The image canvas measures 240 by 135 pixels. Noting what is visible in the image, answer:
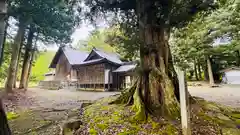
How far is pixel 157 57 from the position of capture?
506 cm

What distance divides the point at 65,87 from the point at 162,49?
19.2 meters

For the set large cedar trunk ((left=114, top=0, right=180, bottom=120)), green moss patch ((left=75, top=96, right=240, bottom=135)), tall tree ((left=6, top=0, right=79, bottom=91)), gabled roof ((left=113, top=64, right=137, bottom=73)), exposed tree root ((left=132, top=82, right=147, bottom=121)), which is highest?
tall tree ((left=6, top=0, right=79, bottom=91))

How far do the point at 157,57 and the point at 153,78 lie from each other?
0.73m

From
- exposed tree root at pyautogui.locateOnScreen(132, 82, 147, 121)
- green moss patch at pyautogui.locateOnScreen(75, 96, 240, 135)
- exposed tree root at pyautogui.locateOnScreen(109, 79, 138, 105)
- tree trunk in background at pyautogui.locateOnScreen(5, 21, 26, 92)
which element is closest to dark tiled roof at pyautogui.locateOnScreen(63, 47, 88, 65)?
tree trunk in background at pyautogui.locateOnScreen(5, 21, 26, 92)

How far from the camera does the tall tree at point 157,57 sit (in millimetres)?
4438

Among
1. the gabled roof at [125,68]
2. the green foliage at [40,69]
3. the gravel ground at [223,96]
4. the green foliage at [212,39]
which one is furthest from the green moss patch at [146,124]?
the green foliage at [40,69]

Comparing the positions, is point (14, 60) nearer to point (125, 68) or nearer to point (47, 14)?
point (47, 14)

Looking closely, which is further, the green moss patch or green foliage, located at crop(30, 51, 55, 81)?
green foliage, located at crop(30, 51, 55, 81)

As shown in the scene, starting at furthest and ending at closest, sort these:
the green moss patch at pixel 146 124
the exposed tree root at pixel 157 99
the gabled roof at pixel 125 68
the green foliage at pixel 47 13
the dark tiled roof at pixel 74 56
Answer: the dark tiled roof at pixel 74 56 < the gabled roof at pixel 125 68 < the green foliage at pixel 47 13 < the exposed tree root at pixel 157 99 < the green moss patch at pixel 146 124

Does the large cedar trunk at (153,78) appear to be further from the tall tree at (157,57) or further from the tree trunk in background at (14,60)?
the tree trunk in background at (14,60)

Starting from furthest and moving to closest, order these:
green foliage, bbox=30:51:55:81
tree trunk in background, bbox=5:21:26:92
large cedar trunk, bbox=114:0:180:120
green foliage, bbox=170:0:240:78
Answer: green foliage, bbox=30:51:55:81, green foliage, bbox=170:0:240:78, tree trunk in background, bbox=5:21:26:92, large cedar trunk, bbox=114:0:180:120

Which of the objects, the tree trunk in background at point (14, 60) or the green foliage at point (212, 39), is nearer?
the tree trunk in background at point (14, 60)

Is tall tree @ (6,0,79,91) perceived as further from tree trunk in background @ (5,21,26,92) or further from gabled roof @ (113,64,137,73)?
gabled roof @ (113,64,137,73)

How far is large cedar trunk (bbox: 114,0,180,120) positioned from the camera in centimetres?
441
